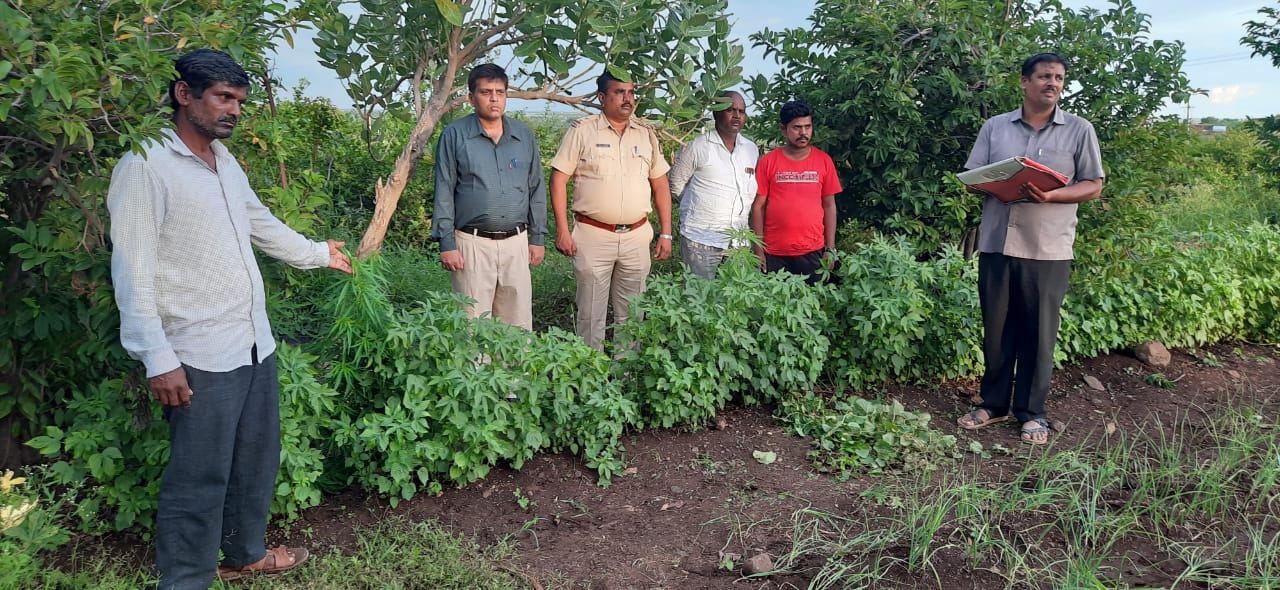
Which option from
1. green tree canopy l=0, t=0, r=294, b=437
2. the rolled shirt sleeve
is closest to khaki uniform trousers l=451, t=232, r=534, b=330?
green tree canopy l=0, t=0, r=294, b=437

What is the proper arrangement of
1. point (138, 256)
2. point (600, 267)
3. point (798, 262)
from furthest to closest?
point (798, 262) < point (600, 267) < point (138, 256)

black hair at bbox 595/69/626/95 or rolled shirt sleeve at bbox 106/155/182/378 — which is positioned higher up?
black hair at bbox 595/69/626/95

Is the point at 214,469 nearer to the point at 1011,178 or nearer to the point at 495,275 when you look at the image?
the point at 495,275

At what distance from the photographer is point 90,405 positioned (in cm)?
337

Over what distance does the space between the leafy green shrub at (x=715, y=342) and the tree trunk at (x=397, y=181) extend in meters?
1.38

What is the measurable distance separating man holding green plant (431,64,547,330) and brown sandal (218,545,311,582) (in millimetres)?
1616

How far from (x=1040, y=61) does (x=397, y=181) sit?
3.26 metres

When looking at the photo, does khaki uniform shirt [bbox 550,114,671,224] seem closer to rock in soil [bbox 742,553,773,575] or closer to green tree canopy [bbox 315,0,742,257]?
green tree canopy [bbox 315,0,742,257]

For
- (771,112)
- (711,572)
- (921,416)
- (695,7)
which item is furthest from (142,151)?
(771,112)

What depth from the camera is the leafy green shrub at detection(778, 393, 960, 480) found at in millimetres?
4309

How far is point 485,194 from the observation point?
4715mm

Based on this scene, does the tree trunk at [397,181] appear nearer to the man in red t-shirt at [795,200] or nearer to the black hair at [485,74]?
the black hair at [485,74]

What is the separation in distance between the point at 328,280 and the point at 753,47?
371 centimetres

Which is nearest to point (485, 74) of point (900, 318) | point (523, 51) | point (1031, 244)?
point (523, 51)
